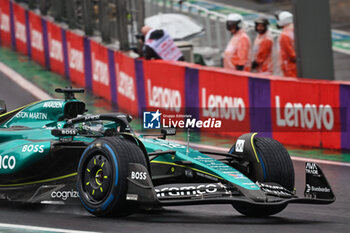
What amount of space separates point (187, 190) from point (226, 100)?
739 cm

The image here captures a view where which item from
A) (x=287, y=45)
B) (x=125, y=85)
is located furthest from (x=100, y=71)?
(x=287, y=45)

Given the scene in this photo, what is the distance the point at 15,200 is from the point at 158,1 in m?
16.2

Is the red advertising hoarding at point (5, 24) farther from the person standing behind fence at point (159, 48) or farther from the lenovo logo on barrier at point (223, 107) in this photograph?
the lenovo logo on barrier at point (223, 107)

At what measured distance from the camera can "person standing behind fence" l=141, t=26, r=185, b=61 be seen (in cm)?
1727

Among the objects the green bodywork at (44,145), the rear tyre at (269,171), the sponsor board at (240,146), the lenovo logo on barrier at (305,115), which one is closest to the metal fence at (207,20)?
the lenovo logo on barrier at (305,115)

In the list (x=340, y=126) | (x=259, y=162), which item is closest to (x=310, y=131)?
(x=340, y=126)

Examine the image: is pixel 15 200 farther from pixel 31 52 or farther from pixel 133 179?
pixel 31 52

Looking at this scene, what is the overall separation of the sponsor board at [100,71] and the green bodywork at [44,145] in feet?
33.1

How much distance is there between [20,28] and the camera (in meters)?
26.3

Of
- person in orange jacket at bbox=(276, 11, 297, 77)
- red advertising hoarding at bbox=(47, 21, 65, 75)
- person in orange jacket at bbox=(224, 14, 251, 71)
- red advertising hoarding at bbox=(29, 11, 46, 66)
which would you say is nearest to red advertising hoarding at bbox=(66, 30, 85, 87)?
red advertising hoarding at bbox=(47, 21, 65, 75)

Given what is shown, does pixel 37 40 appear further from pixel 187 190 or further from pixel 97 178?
pixel 187 190

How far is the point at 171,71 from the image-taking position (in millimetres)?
16406

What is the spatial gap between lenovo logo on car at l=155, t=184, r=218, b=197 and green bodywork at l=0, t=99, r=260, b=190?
181mm

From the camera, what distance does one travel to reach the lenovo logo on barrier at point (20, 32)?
26.0 m
